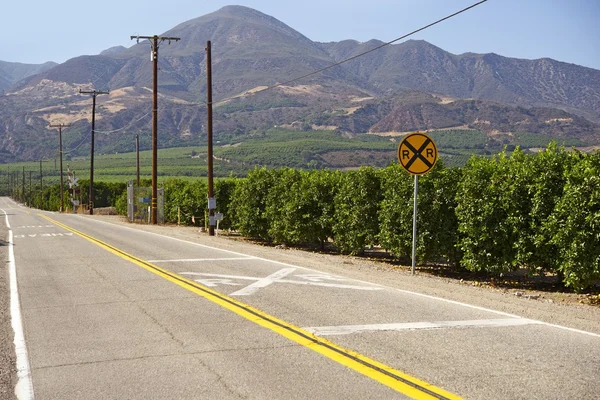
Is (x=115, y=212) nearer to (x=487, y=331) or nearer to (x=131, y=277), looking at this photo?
(x=131, y=277)

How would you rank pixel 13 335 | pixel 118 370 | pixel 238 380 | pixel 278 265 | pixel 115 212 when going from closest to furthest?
pixel 238 380, pixel 118 370, pixel 13 335, pixel 278 265, pixel 115 212

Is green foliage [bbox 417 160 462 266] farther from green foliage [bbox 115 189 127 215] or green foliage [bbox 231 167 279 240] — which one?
green foliage [bbox 115 189 127 215]

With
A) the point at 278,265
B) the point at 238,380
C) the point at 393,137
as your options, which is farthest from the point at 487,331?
the point at 393,137

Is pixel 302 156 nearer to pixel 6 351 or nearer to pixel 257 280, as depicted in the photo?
pixel 257 280

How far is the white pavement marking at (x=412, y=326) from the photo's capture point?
806 cm

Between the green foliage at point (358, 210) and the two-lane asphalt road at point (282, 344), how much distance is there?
6.07 m

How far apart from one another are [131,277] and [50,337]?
523 centimetres

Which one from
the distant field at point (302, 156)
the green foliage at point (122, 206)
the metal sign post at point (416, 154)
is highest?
the distant field at point (302, 156)

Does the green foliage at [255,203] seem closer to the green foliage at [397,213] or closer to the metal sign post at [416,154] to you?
the green foliage at [397,213]

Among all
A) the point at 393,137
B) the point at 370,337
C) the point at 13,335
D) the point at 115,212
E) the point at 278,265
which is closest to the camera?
the point at 370,337

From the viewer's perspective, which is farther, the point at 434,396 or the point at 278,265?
the point at 278,265

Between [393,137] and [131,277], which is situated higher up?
[393,137]

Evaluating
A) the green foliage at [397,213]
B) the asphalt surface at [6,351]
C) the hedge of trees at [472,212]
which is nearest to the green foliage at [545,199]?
the hedge of trees at [472,212]

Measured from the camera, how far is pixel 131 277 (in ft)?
43.9
